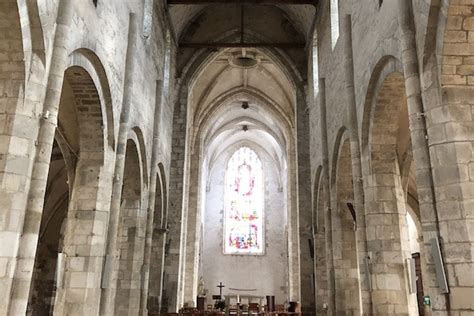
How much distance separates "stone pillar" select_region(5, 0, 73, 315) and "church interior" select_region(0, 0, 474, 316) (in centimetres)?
2

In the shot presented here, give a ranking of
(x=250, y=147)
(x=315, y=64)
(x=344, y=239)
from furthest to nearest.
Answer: (x=250, y=147) < (x=315, y=64) < (x=344, y=239)

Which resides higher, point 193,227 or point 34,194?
point 193,227

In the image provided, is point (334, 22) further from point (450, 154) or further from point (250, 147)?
point (250, 147)

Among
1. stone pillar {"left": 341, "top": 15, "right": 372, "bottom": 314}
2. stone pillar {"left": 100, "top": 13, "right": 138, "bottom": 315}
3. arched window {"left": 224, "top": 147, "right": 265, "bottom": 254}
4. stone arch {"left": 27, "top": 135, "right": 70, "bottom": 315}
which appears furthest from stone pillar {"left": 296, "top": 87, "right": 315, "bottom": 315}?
arched window {"left": 224, "top": 147, "right": 265, "bottom": 254}

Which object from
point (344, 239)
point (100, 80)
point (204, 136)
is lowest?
point (344, 239)

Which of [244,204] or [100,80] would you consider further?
[244,204]

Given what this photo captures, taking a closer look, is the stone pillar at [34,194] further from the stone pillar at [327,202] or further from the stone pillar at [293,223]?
the stone pillar at [293,223]

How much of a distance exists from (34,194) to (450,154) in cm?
546

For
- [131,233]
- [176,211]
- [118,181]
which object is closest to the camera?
[118,181]

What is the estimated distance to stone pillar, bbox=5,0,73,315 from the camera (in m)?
5.38

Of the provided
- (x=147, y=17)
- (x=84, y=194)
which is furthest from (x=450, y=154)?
(x=147, y=17)

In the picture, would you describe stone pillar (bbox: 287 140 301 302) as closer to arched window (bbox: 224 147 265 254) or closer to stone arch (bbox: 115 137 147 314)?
arched window (bbox: 224 147 265 254)

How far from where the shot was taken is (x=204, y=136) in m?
24.0

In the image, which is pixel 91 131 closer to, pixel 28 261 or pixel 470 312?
pixel 28 261
